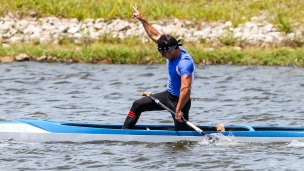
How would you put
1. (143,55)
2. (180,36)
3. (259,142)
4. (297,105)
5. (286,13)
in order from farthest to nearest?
(286,13) → (180,36) → (143,55) → (297,105) → (259,142)

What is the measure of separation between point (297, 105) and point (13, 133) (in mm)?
6540

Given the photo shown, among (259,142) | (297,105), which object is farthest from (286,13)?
(259,142)

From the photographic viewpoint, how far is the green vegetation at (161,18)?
22.1m

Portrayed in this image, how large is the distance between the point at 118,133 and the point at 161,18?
511 inches

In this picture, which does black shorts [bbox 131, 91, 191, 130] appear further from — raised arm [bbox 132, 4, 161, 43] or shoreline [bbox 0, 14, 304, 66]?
shoreline [bbox 0, 14, 304, 66]

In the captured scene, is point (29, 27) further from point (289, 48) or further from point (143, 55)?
point (289, 48)

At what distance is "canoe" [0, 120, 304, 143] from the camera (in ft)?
41.7

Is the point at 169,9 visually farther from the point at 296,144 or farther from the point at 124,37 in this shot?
the point at 296,144

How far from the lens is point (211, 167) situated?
11375 millimetres

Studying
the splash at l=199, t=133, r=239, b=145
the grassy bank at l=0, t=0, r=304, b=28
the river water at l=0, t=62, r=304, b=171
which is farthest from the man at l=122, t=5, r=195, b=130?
the grassy bank at l=0, t=0, r=304, b=28

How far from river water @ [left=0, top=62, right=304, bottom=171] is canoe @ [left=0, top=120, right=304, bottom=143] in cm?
9

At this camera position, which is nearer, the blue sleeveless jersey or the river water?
the river water

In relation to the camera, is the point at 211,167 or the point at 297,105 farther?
the point at 297,105

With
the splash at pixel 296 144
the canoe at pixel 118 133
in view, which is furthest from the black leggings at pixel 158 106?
the splash at pixel 296 144
